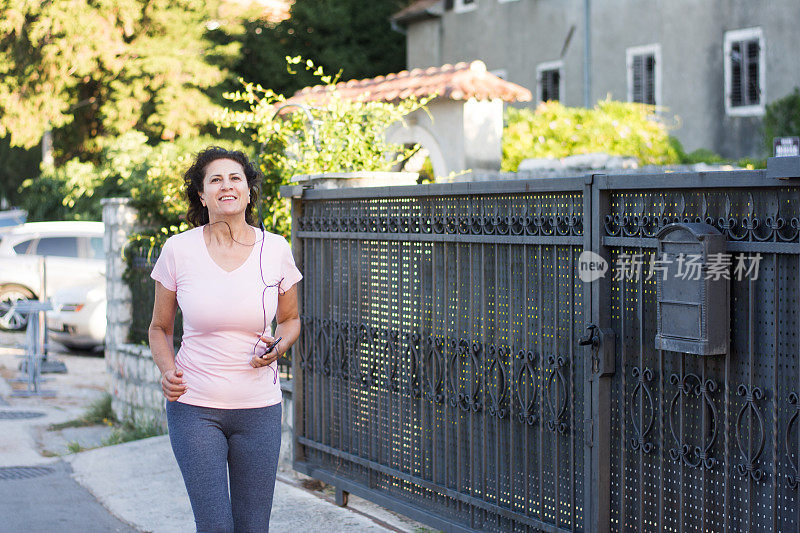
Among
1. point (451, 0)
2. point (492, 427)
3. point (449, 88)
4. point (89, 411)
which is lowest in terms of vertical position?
point (89, 411)

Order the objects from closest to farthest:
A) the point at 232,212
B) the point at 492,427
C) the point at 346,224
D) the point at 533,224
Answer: the point at 232,212 → the point at 533,224 → the point at 492,427 → the point at 346,224

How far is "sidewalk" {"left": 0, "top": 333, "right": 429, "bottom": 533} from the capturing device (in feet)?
19.1

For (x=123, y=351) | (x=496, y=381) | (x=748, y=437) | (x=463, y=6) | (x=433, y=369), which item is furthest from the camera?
(x=463, y=6)

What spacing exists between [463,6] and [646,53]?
6.91 meters

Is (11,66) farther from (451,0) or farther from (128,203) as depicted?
(128,203)

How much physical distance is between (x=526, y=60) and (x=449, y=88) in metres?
15.4

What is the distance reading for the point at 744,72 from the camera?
21.4 m

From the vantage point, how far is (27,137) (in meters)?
29.2

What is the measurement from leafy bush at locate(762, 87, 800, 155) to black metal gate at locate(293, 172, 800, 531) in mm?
15709

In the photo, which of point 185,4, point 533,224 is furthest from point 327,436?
point 185,4

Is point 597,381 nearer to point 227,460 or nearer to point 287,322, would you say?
point 287,322

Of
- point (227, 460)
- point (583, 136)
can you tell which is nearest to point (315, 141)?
point (227, 460)

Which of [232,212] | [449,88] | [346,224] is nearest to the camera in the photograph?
[232,212]

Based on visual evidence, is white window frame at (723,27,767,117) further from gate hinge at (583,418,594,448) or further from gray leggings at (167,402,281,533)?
gray leggings at (167,402,281,533)
